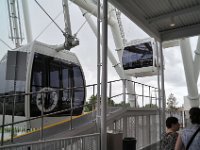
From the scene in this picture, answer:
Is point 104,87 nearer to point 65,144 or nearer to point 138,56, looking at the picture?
point 65,144

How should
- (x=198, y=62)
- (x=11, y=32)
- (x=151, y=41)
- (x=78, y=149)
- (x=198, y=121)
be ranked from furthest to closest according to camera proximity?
(x=151, y=41)
(x=198, y=62)
(x=11, y=32)
(x=78, y=149)
(x=198, y=121)

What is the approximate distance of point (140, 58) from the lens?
19.6 meters

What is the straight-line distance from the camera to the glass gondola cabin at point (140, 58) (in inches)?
739

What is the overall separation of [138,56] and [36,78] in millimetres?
11288

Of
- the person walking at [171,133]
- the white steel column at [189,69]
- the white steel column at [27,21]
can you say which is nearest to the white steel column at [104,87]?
the person walking at [171,133]

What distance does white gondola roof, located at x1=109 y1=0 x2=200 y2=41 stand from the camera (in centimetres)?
722

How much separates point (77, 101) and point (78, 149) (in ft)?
19.7

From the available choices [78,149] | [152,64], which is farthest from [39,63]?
Result: [152,64]

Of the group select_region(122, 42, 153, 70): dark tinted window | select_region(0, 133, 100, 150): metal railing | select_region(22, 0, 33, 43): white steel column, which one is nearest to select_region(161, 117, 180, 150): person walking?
select_region(0, 133, 100, 150): metal railing

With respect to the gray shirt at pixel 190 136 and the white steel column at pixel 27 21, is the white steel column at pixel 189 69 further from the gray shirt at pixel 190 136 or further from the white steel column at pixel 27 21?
the gray shirt at pixel 190 136

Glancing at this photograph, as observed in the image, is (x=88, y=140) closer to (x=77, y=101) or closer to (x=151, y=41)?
(x=77, y=101)

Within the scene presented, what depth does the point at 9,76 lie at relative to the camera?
10.2m

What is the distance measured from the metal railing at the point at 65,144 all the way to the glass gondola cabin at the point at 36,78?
121 inches

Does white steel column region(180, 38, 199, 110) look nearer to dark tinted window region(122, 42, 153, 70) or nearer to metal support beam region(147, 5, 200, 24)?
dark tinted window region(122, 42, 153, 70)
